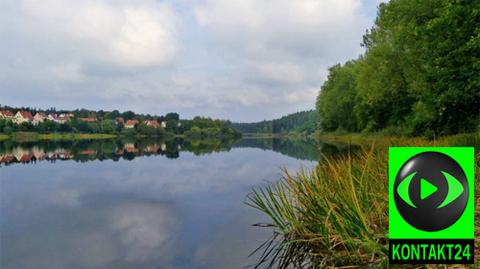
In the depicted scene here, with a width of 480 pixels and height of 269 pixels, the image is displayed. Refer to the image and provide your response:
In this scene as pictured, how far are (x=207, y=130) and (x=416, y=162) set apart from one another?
163 meters

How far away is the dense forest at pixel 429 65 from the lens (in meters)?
13.8

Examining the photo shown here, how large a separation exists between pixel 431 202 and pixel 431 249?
1.45ft

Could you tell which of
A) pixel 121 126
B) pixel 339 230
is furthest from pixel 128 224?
pixel 121 126

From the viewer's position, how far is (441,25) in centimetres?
1451

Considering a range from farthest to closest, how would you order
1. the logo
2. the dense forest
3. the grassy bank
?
the dense forest, the grassy bank, the logo

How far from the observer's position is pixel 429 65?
653 inches

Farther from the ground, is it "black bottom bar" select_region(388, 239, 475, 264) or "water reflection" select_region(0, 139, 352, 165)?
"black bottom bar" select_region(388, 239, 475, 264)

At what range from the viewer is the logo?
2406 millimetres

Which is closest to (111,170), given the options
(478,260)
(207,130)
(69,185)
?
(69,185)

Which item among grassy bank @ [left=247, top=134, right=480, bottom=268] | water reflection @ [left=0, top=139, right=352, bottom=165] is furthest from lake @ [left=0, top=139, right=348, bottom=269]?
water reflection @ [left=0, top=139, right=352, bottom=165]

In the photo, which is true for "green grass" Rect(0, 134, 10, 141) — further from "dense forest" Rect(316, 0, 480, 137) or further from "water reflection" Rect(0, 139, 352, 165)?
"dense forest" Rect(316, 0, 480, 137)

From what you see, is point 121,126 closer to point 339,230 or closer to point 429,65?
point 429,65

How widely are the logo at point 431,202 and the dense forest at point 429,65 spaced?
13.0 metres

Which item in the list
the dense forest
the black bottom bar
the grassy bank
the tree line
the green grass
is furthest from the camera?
the tree line
